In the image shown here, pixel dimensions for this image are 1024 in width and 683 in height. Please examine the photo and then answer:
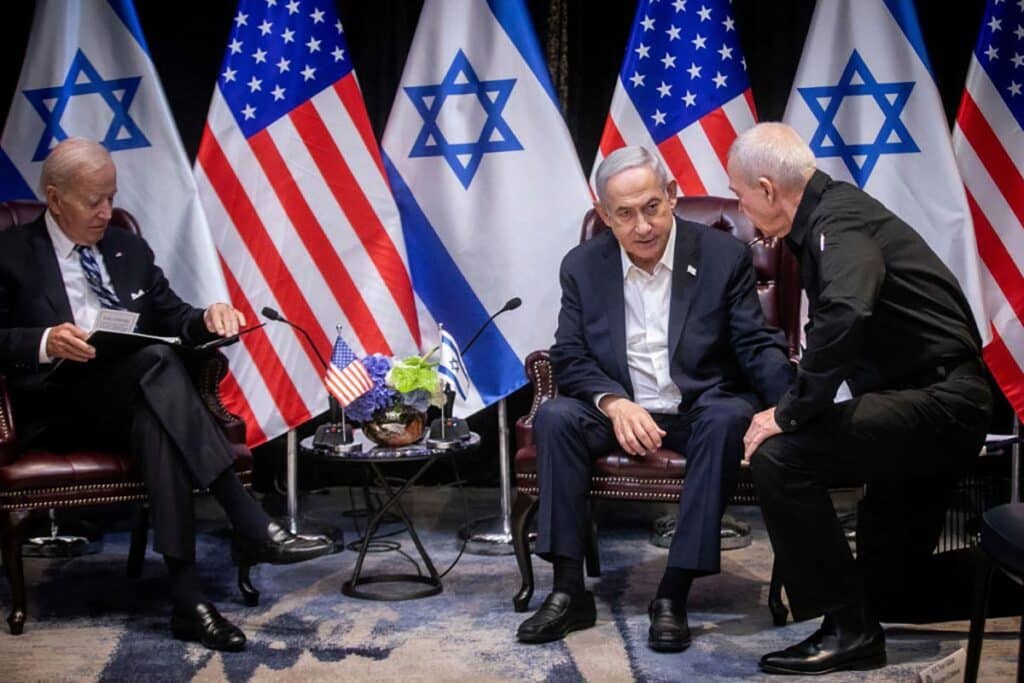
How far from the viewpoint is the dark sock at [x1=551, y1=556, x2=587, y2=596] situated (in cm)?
364

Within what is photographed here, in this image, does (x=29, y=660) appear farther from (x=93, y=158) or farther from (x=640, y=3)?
(x=640, y=3)

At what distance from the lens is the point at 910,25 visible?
15.6ft

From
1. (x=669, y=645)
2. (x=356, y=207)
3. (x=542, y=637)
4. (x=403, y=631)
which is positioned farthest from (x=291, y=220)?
(x=669, y=645)

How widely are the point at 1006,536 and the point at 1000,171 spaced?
249cm

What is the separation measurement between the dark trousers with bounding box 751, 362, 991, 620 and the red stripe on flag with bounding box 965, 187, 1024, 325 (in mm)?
1485

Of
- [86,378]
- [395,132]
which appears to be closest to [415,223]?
[395,132]

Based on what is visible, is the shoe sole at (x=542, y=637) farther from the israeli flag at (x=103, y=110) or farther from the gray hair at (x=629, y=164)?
the israeli flag at (x=103, y=110)

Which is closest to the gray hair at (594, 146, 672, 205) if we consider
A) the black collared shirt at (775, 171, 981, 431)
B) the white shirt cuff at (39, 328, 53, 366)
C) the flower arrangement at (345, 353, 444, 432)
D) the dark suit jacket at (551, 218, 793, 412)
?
the dark suit jacket at (551, 218, 793, 412)

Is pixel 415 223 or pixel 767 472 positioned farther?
pixel 415 223

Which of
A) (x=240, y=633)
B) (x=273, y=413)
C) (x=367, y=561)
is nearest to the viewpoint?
(x=240, y=633)

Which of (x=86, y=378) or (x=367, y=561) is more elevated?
(x=86, y=378)

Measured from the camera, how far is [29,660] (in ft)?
11.3

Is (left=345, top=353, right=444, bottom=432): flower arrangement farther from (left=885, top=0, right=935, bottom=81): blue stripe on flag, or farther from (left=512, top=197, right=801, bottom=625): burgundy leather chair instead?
(left=885, top=0, right=935, bottom=81): blue stripe on flag

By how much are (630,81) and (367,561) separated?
1.98m
